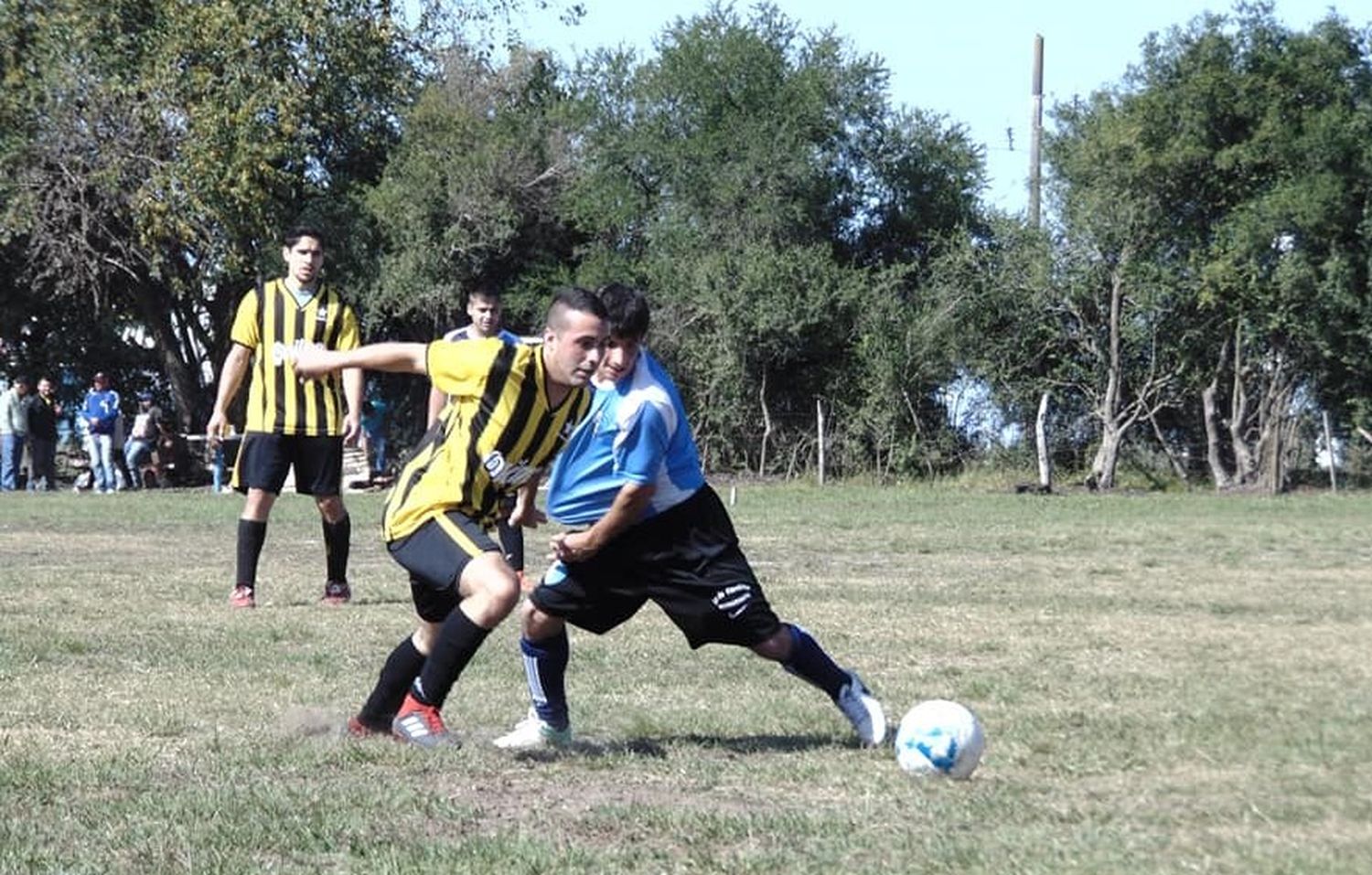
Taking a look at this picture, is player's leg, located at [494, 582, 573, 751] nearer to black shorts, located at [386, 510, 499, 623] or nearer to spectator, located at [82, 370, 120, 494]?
black shorts, located at [386, 510, 499, 623]

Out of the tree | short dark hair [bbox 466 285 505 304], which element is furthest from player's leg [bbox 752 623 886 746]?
the tree

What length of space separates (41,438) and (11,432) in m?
0.84

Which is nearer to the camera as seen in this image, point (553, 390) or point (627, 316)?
point (627, 316)

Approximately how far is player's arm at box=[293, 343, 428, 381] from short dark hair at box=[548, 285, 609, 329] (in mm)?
446

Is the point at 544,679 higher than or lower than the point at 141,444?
lower

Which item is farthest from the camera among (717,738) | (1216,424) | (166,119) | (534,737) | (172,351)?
(172,351)

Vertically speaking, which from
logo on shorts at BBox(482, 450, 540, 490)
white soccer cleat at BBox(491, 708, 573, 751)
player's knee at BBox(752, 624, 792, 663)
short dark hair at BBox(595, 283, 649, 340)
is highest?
short dark hair at BBox(595, 283, 649, 340)

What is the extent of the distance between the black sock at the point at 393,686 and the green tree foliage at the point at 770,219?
2602 cm

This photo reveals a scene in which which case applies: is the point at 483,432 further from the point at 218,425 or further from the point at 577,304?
the point at 218,425

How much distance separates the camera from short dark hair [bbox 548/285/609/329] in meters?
6.37

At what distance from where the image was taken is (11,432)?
103 feet

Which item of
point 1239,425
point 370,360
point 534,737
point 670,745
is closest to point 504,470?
point 370,360

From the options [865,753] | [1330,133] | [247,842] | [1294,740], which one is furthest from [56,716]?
[1330,133]

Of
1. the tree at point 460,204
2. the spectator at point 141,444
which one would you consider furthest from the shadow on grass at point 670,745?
the tree at point 460,204
